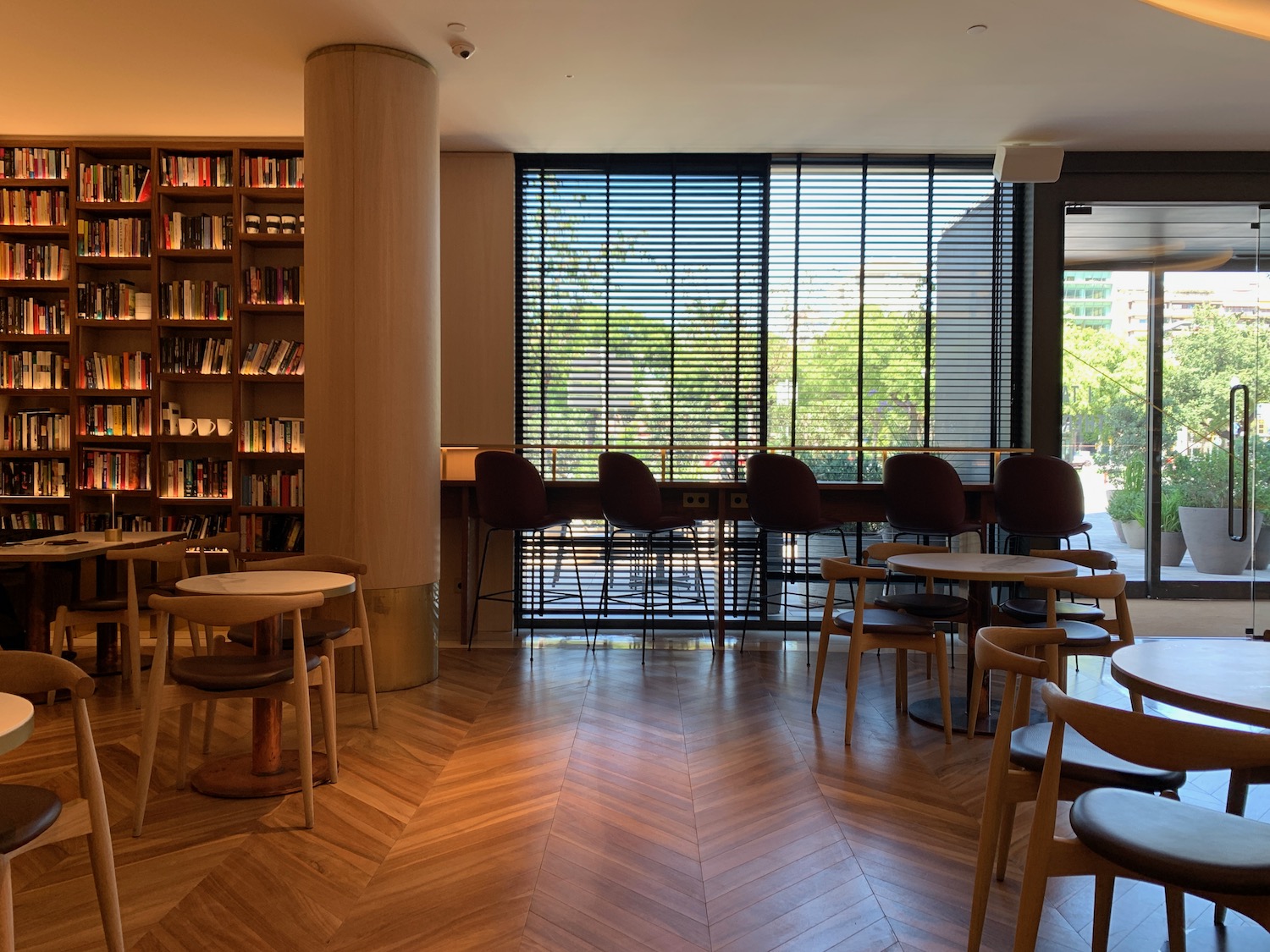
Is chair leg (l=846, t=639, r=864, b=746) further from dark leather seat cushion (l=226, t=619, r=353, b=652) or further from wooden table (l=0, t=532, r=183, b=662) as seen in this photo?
wooden table (l=0, t=532, r=183, b=662)

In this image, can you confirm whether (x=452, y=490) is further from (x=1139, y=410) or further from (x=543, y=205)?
(x=1139, y=410)

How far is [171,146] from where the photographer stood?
588cm

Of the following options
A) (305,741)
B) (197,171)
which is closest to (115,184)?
(197,171)

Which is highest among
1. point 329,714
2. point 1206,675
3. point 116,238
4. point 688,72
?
point 688,72

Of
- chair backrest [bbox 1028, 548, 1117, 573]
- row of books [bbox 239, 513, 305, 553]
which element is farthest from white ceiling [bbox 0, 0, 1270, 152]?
row of books [bbox 239, 513, 305, 553]

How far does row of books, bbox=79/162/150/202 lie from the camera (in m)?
5.86

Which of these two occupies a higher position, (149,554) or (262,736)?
(149,554)

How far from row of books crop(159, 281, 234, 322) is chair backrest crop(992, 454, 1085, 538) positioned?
16.4ft

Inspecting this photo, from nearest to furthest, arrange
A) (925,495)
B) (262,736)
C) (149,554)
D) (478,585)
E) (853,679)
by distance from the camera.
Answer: (262,736), (853,679), (149,554), (925,495), (478,585)

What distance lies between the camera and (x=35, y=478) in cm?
598

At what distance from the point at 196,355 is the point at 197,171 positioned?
3.92ft

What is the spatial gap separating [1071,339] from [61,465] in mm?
6777

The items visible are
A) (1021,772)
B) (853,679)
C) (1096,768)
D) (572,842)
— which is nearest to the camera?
(1096,768)

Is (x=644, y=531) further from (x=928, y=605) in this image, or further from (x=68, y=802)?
(x=68, y=802)
